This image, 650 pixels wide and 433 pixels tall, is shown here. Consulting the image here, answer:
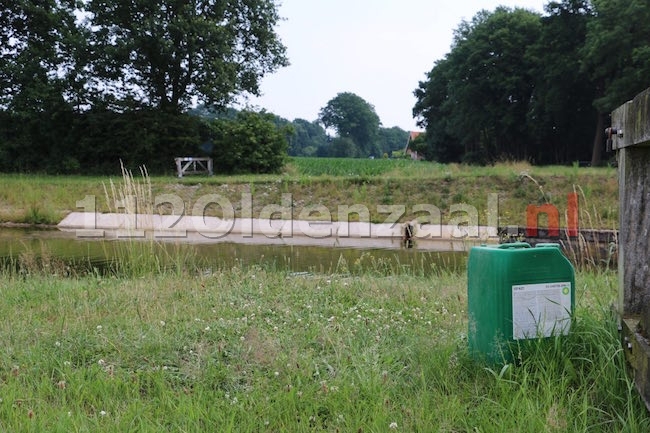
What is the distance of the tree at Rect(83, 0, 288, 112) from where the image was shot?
78.1 ft

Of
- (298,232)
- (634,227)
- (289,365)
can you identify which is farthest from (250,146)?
(634,227)

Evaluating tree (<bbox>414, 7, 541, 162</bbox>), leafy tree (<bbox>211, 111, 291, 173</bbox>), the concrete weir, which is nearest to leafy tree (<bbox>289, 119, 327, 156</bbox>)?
tree (<bbox>414, 7, 541, 162</bbox>)

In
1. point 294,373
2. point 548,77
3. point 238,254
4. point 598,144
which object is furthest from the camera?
point 548,77

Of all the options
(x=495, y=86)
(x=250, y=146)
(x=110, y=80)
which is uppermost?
(x=495, y=86)

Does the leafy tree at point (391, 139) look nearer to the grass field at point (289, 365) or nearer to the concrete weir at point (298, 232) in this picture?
the concrete weir at point (298, 232)

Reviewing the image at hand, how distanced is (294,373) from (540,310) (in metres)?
1.15

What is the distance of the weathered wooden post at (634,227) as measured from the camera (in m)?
2.20

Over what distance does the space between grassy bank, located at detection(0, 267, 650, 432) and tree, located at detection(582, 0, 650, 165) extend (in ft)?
84.2

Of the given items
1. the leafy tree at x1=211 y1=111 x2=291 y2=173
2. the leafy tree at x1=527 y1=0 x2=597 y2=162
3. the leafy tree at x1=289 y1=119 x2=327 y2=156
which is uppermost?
the leafy tree at x1=289 y1=119 x2=327 y2=156

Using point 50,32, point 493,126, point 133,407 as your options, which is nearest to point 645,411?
point 133,407

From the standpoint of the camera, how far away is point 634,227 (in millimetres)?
2363

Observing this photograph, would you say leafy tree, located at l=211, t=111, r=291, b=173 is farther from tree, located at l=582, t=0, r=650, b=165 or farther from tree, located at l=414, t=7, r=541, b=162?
tree, located at l=414, t=7, r=541, b=162

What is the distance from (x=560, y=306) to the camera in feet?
8.45

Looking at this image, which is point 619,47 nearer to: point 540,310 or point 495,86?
point 495,86
